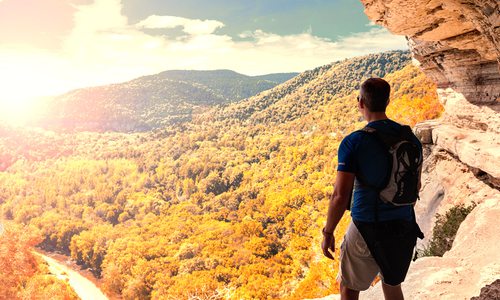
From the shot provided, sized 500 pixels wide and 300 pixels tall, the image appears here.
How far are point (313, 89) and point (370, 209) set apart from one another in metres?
135

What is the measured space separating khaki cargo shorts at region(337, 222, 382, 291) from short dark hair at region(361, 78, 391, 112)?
0.88 metres

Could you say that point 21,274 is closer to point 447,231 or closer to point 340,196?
point 447,231

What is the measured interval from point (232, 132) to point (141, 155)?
120ft

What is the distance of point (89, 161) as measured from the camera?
135000mm

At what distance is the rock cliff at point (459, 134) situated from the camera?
4117 millimetres

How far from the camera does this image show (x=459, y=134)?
797 centimetres

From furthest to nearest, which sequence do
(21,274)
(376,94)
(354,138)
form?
1. (21,274)
2. (376,94)
3. (354,138)

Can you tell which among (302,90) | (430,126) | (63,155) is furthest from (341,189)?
(63,155)

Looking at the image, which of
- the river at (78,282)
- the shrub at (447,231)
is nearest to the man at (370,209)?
the shrub at (447,231)

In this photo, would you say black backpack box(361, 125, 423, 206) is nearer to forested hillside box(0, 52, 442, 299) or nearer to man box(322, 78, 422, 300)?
man box(322, 78, 422, 300)

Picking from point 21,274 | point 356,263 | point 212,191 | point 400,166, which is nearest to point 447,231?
point 356,263

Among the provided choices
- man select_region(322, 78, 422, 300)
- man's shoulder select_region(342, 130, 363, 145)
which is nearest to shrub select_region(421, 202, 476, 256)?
man select_region(322, 78, 422, 300)

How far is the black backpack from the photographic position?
2232 millimetres

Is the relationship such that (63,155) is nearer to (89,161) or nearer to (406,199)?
(89,161)
